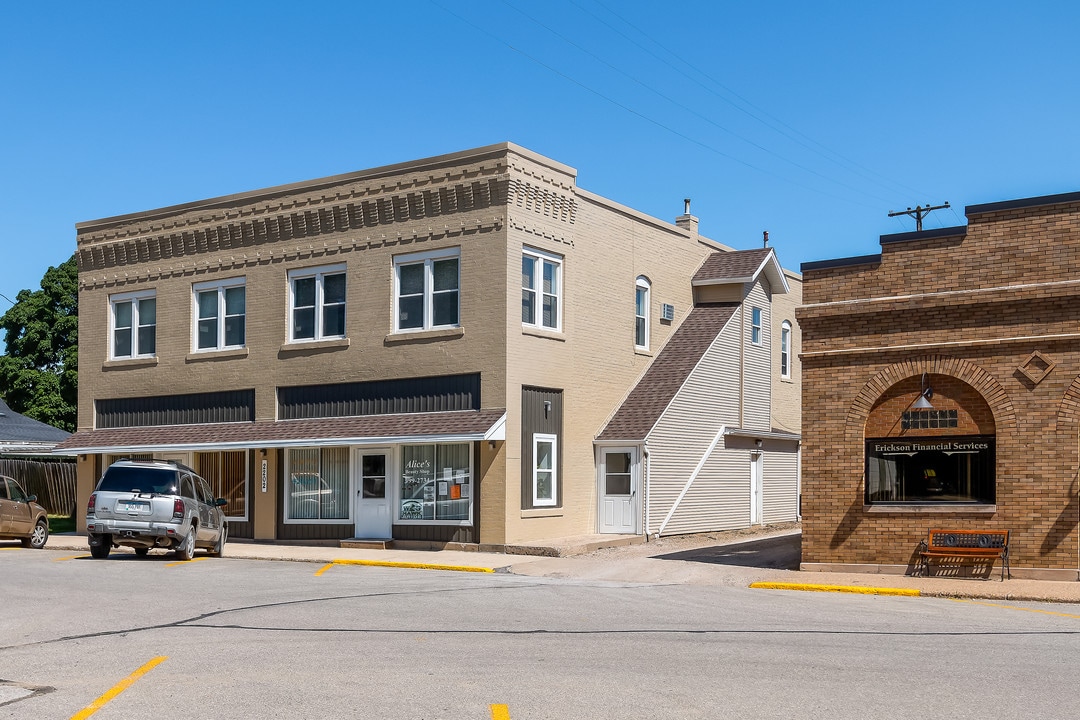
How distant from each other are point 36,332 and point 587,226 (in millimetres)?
35443

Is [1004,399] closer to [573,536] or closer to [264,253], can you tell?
[573,536]

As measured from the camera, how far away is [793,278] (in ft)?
126

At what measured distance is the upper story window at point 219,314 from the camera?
30.9 metres

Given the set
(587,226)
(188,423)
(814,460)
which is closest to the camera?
(814,460)

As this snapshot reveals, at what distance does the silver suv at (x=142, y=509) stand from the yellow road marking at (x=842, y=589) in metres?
11.0

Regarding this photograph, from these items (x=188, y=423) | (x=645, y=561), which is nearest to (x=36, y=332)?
(x=188, y=423)

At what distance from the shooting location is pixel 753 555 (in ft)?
79.8

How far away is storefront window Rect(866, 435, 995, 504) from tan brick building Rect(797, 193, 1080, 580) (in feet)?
0.07

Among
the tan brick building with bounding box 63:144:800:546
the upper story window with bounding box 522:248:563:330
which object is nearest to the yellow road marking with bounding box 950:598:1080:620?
the tan brick building with bounding box 63:144:800:546

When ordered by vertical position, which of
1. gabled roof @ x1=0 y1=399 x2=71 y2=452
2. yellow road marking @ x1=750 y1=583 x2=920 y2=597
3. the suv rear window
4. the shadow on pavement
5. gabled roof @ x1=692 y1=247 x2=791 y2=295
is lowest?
the shadow on pavement

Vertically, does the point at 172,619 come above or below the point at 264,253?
below

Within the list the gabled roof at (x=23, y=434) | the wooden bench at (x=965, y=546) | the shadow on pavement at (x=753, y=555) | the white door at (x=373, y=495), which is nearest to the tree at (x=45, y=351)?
the gabled roof at (x=23, y=434)

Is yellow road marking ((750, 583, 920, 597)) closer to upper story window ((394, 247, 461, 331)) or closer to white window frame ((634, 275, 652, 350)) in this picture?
upper story window ((394, 247, 461, 331))

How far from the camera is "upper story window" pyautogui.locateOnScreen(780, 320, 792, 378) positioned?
36531 mm
